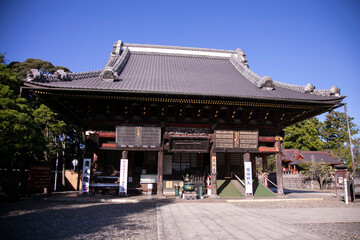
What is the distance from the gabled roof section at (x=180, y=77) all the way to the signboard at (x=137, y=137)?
249 cm

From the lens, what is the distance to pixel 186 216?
745 centimetres

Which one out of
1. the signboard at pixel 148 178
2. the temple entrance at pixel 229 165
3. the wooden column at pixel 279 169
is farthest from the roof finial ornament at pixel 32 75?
the wooden column at pixel 279 169

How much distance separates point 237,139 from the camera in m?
13.8

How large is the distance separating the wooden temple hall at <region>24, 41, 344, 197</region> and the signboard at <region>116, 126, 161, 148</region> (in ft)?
0.19

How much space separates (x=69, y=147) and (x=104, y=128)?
14.5m

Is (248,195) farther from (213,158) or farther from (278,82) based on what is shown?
(278,82)

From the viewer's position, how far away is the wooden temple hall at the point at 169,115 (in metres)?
12.0

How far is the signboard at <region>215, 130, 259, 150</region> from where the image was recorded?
13.7 metres

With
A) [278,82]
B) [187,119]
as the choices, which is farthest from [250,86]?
[187,119]

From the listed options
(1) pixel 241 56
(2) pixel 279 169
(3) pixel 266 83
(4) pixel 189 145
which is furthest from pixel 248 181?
(1) pixel 241 56

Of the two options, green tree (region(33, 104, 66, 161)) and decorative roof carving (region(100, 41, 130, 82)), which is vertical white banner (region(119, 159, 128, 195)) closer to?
decorative roof carving (region(100, 41, 130, 82))

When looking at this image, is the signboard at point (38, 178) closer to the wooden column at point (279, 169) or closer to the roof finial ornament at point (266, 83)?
the wooden column at point (279, 169)

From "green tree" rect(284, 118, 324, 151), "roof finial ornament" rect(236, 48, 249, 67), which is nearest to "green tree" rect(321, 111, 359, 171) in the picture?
"green tree" rect(284, 118, 324, 151)

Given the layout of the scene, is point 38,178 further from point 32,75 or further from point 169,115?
point 169,115
